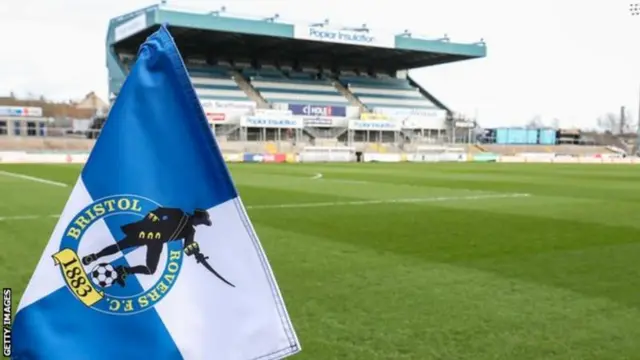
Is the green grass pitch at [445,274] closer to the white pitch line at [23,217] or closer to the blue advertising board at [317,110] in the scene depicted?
the white pitch line at [23,217]

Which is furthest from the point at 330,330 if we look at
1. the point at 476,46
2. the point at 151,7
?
the point at 476,46

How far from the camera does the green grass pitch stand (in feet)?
15.5

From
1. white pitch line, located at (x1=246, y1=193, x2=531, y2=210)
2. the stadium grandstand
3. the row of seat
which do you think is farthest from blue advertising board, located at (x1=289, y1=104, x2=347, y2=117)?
white pitch line, located at (x1=246, y1=193, x2=531, y2=210)

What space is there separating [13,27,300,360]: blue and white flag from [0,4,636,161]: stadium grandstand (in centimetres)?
4887

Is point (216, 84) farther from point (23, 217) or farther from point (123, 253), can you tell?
point (123, 253)

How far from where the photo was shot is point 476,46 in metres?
70.2

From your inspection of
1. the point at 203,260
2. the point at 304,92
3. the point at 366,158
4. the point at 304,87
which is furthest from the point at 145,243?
the point at 304,87

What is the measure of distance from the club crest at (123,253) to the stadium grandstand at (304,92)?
48.9 meters

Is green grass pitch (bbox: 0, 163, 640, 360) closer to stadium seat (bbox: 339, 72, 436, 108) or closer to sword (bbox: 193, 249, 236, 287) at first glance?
sword (bbox: 193, 249, 236, 287)

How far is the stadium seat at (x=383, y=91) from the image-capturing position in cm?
7175

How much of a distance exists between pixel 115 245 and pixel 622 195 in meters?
20.2

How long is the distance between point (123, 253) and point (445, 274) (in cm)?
569

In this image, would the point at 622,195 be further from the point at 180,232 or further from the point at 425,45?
the point at 425,45

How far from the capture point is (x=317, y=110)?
209 ft
